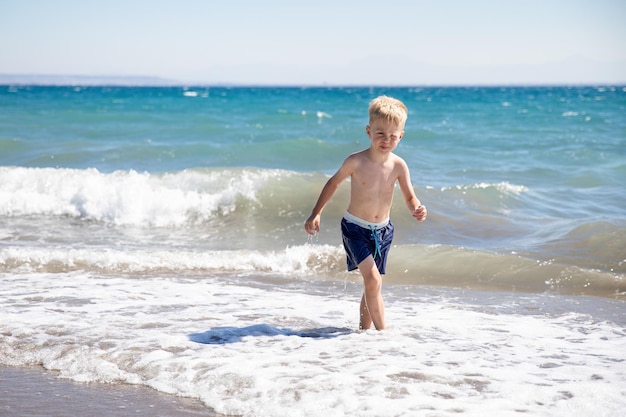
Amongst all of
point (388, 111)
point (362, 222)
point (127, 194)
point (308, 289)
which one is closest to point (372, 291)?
point (362, 222)

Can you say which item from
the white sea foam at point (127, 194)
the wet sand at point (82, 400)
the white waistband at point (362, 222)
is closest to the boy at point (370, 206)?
the white waistband at point (362, 222)

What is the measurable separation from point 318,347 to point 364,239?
0.79 metres

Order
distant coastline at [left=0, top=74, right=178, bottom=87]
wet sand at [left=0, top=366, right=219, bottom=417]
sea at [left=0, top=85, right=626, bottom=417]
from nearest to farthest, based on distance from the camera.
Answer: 1. wet sand at [left=0, top=366, right=219, bottom=417]
2. sea at [left=0, top=85, right=626, bottom=417]
3. distant coastline at [left=0, top=74, right=178, bottom=87]

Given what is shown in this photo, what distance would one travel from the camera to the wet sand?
3.43 m

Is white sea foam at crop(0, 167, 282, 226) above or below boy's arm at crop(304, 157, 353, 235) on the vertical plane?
below

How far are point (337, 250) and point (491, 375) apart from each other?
13.1ft

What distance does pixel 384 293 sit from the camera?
255 inches

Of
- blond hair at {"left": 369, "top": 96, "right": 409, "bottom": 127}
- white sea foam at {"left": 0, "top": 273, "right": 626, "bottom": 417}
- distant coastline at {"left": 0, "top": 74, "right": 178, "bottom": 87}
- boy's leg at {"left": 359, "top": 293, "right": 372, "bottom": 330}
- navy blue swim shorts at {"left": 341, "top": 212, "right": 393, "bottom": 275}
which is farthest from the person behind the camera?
distant coastline at {"left": 0, "top": 74, "right": 178, "bottom": 87}

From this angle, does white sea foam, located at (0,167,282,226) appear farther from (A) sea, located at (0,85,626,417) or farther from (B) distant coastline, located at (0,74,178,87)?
(B) distant coastline, located at (0,74,178,87)

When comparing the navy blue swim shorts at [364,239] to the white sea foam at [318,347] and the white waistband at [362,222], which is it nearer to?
the white waistband at [362,222]

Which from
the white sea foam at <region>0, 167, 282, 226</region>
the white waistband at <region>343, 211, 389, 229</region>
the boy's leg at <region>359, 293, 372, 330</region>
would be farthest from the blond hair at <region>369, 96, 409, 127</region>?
the white sea foam at <region>0, 167, 282, 226</region>

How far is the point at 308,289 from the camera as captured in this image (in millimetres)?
6578

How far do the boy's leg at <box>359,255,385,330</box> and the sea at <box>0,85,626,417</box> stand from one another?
131 mm

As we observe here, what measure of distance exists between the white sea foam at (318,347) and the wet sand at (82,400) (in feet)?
0.34
